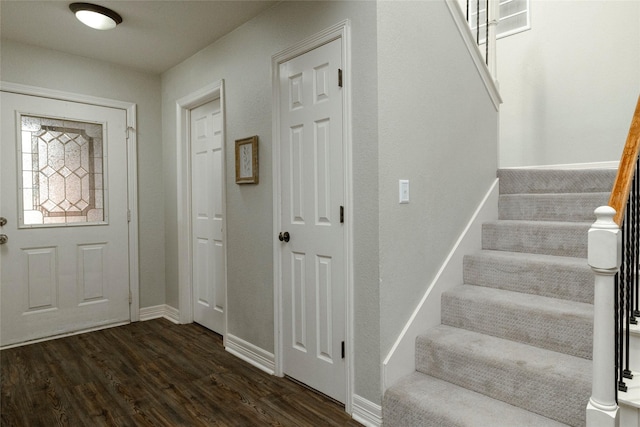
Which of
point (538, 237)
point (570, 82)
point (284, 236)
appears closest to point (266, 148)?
point (284, 236)

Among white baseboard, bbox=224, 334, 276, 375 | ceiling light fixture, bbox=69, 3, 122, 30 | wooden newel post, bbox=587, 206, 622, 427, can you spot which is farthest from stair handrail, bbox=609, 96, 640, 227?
ceiling light fixture, bbox=69, 3, 122, 30

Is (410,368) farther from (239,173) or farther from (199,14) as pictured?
(199,14)

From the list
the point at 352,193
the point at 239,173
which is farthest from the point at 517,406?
the point at 239,173

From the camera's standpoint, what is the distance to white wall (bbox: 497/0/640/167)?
10.1 feet

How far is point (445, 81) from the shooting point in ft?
7.74

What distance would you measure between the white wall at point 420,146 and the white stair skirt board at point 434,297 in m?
0.04

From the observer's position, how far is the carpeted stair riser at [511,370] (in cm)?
158

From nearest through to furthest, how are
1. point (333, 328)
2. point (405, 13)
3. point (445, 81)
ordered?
point (405, 13), point (333, 328), point (445, 81)

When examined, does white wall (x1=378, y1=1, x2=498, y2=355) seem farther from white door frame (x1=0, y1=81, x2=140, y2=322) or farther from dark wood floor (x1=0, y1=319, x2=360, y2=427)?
white door frame (x1=0, y1=81, x2=140, y2=322)

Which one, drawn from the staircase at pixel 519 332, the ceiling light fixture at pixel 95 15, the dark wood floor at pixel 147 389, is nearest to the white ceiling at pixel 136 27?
the ceiling light fixture at pixel 95 15

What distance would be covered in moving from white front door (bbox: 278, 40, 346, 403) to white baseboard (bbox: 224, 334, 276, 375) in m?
0.17

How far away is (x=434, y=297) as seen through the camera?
2244mm

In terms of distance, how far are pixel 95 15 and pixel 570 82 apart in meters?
3.79

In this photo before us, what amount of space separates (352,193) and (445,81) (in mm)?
955
